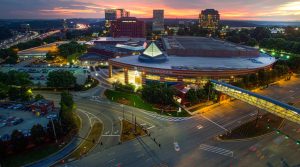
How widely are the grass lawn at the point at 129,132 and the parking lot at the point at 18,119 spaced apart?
74.5 ft

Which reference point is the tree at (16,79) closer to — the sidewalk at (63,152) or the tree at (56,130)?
the sidewalk at (63,152)

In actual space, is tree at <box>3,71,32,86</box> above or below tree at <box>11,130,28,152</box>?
above

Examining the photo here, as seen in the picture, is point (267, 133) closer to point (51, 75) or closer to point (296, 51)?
point (51, 75)

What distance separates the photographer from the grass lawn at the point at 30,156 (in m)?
53.3

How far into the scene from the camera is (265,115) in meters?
78.2

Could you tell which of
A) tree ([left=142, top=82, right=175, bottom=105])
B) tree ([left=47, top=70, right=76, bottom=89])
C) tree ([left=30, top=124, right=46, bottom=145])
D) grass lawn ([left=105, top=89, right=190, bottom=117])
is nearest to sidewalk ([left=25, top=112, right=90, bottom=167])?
tree ([left=30, top=124, right=46, bottom=145])

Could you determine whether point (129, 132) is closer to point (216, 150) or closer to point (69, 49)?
point (216, 150)

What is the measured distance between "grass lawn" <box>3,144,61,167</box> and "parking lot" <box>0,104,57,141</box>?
7756mm

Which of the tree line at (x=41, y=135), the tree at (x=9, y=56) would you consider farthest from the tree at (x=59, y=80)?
the tree at (x=9, y=56)

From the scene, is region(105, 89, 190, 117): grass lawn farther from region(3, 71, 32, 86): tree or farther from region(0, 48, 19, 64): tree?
region(0, 48, 19, 64): tree

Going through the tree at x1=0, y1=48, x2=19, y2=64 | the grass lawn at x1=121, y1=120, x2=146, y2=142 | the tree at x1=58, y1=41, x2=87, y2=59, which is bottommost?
the grass lawn at x1=121, y1=120, x2=146, y2=142

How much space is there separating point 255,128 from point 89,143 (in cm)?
4752

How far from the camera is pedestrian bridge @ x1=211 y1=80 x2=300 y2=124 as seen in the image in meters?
58.9

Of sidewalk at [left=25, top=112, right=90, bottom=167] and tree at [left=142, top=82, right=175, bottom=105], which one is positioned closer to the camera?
sidewalk at [left=25, top=112, right=90, bottom=167]
